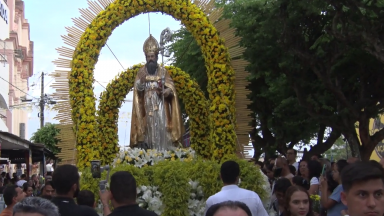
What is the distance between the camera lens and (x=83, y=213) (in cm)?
547

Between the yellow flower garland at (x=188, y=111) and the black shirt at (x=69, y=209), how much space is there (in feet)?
29.4

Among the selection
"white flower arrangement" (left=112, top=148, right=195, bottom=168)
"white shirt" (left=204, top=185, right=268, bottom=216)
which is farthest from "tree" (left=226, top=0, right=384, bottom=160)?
"white shirt" (left=204, top=185, right=268, bottom=216)

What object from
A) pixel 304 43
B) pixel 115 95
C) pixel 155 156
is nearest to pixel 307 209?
pixel 155 156

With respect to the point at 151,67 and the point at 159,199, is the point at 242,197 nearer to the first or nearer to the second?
the point at 159,199

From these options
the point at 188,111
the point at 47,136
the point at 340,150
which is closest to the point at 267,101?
the point at 188,111

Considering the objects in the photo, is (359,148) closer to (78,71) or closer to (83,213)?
(78,71)

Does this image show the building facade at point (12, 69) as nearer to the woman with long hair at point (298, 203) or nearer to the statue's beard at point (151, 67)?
the statue's beard at point (151, 67)

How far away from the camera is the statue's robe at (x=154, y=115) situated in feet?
44.5

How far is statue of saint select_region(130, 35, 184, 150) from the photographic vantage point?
13539mm

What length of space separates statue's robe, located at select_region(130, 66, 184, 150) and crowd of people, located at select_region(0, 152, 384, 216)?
3467 millimetres

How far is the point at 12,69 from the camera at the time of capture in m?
39.6

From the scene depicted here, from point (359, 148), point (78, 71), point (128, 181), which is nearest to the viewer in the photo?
point (128, 181)

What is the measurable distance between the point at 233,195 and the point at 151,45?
7.54m

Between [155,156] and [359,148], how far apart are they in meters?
9.35
